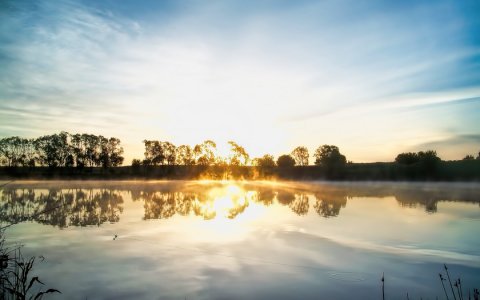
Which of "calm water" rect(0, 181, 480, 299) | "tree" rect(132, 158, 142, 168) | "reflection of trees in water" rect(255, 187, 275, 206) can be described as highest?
"tree" rect(132, 158, 142, 168)

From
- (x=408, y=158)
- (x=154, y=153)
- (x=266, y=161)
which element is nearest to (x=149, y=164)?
(x=154, y=153)

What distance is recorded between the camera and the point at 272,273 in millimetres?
9062

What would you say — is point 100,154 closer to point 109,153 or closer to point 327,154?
point 109,153

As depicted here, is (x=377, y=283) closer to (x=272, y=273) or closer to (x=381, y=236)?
(x=272, y=273)

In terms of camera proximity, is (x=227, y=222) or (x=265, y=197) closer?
(x=227, y=222)

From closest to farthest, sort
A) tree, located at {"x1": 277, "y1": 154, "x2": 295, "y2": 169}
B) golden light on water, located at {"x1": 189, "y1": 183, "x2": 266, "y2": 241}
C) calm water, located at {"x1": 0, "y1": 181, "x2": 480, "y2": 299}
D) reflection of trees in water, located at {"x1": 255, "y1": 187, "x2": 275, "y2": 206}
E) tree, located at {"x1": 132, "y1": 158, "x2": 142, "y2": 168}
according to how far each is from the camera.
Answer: calm water, located at {"x1": 0, "y1": 181, "x2": 480, "y2": 299} < golden light on water, located at {"x1": 189, "y1": 183, "x2": 266, "y2": 241} < reflection of trees in water, located at {"x1": 255, "y1": 187, "x2": 275, "y2": 206} < tree, located at {"x1": 132, "y1": 158, "x2": 142, "y2": 168} < tree, located at {"x1": 277, "y1": 154, "x2": 295, "y2": 169}

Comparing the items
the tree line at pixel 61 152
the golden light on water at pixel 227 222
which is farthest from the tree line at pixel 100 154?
the golden light on water at pixel 227 222

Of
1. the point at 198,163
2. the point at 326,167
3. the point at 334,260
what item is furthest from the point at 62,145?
the point at 334,260

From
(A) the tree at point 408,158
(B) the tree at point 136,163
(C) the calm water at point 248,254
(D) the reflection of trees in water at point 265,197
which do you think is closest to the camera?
(C) the calm water at point 248,254

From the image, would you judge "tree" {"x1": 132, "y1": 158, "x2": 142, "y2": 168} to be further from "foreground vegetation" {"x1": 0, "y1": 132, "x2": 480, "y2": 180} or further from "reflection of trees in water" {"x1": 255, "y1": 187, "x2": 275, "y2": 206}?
"reflection of trees in water" {"x1": 255, "y1": 187, "x2": 275, "y2": 206}

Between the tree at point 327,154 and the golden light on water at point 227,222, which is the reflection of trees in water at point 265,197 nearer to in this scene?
the golden light on water at point 227,222

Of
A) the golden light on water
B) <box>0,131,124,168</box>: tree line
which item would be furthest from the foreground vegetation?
the golden light on water

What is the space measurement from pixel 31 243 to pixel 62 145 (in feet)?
332

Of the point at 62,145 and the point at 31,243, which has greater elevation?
the point at 62,145
